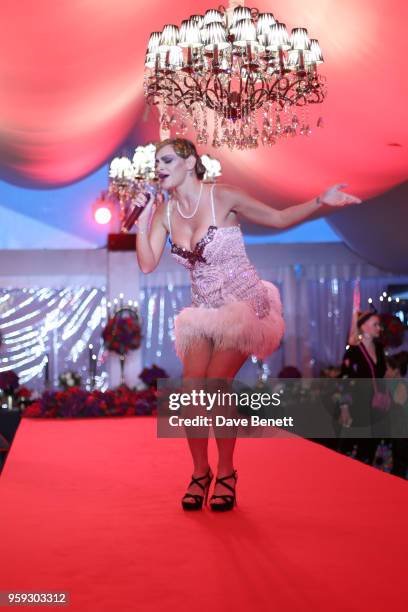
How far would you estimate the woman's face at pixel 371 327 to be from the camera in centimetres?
661

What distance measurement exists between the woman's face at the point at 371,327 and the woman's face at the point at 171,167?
3392mm

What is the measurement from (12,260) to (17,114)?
626 cm

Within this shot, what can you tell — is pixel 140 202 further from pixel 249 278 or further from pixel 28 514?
pixel 28 514

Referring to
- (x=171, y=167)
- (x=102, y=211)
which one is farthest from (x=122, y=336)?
(x=171, y=167)

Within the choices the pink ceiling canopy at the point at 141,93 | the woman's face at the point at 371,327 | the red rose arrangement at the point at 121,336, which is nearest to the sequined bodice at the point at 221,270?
the pink ceiling canopy at the point at 141,93

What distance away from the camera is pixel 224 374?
3285 millimetres

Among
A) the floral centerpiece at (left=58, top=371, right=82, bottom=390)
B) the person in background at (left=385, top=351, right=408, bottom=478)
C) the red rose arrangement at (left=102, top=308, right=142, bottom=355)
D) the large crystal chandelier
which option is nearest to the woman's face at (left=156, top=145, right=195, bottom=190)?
the large crystal chandelier

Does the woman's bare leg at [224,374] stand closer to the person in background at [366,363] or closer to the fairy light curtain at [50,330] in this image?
the person in background at [366,363]

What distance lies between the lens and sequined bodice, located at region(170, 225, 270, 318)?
3.39m

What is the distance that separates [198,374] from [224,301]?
28cm

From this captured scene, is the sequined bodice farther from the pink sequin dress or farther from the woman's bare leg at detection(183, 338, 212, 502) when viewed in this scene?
the woman's bare leg at detection(183, 338, 212, 502)

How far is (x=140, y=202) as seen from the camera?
11.3 feet

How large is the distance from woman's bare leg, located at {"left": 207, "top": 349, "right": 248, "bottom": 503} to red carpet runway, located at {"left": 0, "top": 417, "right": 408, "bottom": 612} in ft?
0.50

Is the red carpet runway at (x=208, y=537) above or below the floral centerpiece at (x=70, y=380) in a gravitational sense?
below
